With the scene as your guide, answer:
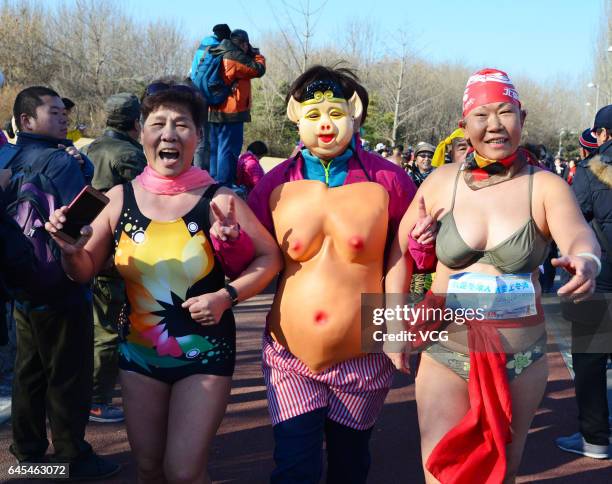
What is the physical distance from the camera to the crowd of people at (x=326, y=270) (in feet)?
8.75

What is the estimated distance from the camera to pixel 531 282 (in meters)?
2.71

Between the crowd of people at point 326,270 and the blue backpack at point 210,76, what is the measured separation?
4253mm

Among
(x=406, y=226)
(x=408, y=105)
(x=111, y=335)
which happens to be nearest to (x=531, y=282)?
(x=406, y=226)

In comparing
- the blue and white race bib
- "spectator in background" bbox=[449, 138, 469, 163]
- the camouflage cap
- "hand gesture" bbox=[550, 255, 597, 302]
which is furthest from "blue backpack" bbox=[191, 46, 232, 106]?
"hand gesture" bbox=[550, 255, 597, 302]

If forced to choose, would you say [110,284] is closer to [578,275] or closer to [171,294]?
[171,294]

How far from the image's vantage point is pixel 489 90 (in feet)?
9.12

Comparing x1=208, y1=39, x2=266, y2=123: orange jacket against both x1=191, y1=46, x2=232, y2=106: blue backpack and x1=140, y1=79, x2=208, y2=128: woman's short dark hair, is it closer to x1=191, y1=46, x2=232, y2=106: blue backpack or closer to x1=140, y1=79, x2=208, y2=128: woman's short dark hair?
x1=191, y1=46, x2=232, y2=106: blue backpack

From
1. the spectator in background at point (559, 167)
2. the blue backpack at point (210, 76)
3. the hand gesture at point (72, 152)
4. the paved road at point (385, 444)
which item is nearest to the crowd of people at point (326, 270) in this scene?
the hand gesture at point (72, 152)

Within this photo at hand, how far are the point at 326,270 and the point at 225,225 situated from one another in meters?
0.50

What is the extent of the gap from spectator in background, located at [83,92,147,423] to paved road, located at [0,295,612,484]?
0.24 m

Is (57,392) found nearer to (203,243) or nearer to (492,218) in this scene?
(203,243)

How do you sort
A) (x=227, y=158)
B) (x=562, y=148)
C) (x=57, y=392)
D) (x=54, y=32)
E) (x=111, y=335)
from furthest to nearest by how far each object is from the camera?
(x=562, y=148) → (x=54, y=32) → (x=227, y=158) → (x=111, y=335) → (x=57, y=392)

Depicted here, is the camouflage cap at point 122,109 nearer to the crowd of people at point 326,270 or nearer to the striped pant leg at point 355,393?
the crowd of people at point 326,270

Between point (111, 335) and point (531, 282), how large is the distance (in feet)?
10.2
